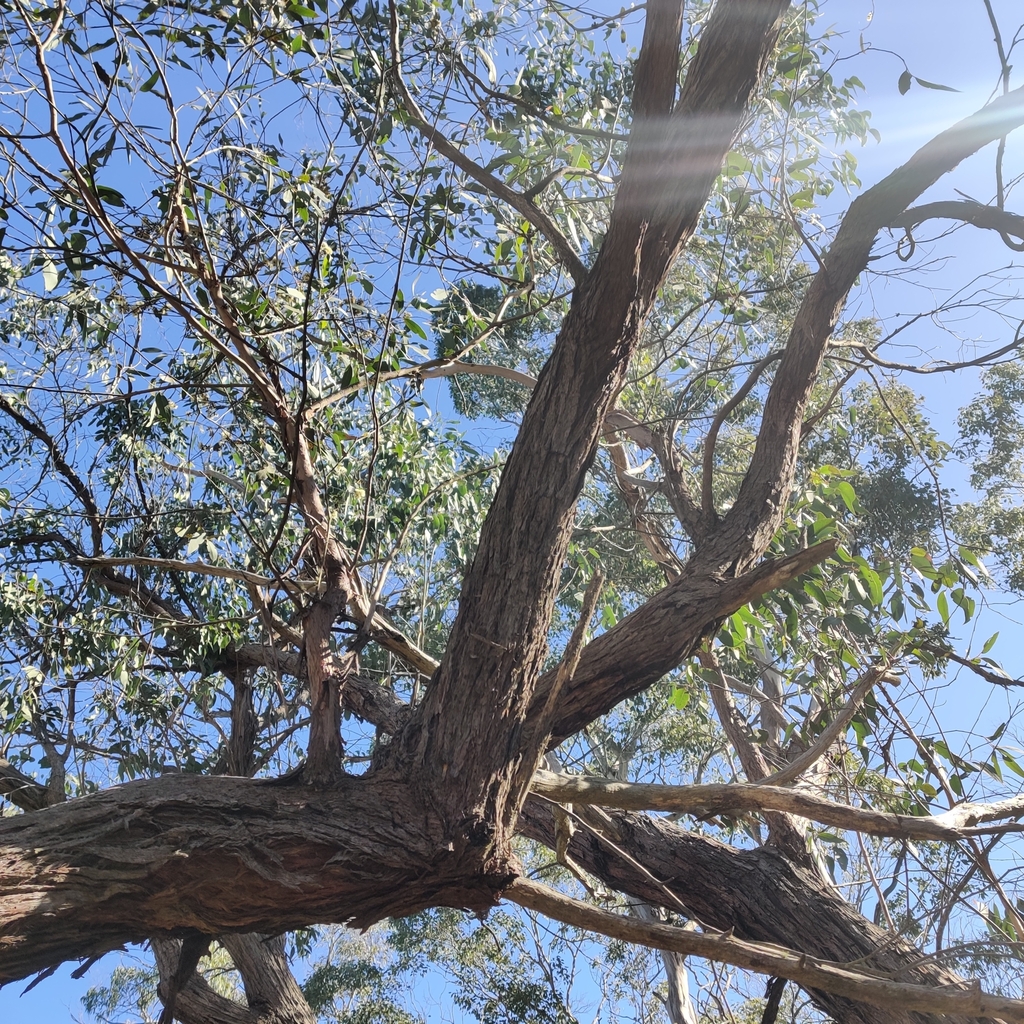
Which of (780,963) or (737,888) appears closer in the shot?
(780,963)

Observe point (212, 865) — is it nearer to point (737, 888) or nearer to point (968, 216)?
point (737, 888)

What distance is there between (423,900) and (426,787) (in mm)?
336

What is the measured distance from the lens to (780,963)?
2.14 m

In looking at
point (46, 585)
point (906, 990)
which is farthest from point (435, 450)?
point (906, 990)

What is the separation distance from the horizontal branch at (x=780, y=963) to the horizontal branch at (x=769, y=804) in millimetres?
312

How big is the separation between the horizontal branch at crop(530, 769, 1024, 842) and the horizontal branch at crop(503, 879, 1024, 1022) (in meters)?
0.31

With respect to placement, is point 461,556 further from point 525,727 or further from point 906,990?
point 906,990

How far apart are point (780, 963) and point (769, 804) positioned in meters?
0.47

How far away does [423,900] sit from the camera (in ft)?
7.84

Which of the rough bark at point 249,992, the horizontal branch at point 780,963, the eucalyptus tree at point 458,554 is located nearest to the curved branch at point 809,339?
the eucalyptus tree at point 458,554

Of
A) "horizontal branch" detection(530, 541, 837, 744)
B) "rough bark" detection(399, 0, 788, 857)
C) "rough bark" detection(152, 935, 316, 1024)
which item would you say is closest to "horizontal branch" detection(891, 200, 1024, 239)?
"rough bark" detection(399, 0, 788, 857)

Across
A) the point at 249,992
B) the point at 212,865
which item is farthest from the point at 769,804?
the point at 249,992

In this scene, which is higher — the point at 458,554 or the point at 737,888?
the point at 458,554

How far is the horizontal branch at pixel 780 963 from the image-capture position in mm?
1921
